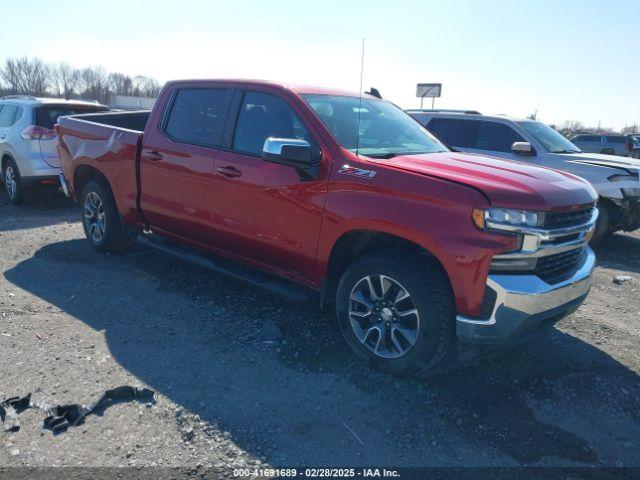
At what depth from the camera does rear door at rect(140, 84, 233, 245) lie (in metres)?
4.61

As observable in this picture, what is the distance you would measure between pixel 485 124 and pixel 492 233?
6.05m

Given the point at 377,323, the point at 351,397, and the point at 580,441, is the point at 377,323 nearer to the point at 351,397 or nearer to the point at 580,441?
the point at 351,397

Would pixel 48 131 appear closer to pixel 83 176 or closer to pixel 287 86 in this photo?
pixel 83 176

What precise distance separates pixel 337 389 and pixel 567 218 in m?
1.88

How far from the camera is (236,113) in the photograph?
4484 millimetres

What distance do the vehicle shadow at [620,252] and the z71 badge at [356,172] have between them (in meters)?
4.72

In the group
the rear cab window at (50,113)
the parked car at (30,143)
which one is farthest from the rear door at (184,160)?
the rear cab window at (50,113)

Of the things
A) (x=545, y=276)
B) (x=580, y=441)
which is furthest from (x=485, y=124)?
(x=580, y=441)

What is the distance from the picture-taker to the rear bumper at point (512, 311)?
305cm

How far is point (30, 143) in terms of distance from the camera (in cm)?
833

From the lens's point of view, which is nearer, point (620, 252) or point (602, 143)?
point (620, 252)

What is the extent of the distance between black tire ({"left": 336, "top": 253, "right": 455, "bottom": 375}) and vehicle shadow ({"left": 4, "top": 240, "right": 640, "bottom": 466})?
17 centimetres

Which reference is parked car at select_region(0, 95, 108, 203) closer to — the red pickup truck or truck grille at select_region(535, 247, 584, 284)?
the red pickup truck

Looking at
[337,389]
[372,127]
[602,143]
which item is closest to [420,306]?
[337,389]
